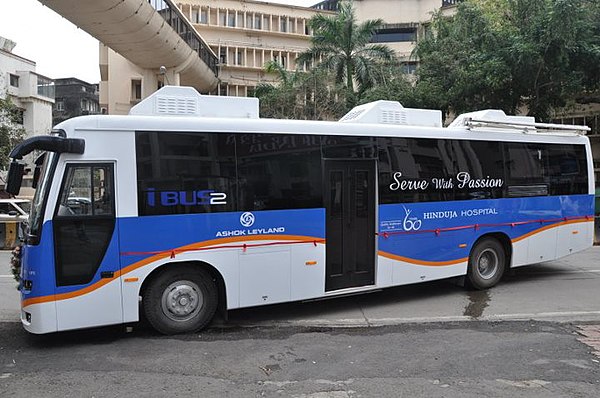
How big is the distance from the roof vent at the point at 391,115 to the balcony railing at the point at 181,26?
15290 millimetres

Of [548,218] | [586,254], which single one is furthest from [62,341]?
[586,254]

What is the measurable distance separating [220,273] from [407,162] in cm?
348

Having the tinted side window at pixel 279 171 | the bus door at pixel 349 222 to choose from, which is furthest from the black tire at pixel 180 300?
the bus door at pixel 349 222

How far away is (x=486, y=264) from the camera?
948 cm

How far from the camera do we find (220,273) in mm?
6793

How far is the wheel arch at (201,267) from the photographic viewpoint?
6.53 metres

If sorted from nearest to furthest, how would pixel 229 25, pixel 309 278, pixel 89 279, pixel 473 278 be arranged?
pixel 89 279
pixel 309 278
pixel 473 278
pixel 229 25

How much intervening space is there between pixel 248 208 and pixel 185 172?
96cm

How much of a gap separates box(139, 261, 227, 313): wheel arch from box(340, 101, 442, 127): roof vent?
10.9ft

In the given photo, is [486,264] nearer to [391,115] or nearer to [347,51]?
[391,115]

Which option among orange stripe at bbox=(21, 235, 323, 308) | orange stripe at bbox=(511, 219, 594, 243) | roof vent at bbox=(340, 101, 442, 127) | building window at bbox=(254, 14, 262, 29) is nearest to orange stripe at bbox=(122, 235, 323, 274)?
orange stripe at bbox=(21, 235, 323, 308)

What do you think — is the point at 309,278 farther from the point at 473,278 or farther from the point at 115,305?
the point at 473,278

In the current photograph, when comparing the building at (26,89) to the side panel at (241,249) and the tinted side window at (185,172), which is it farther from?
the side panel at (241,249)

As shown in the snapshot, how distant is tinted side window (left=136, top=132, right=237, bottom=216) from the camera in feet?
21.0
